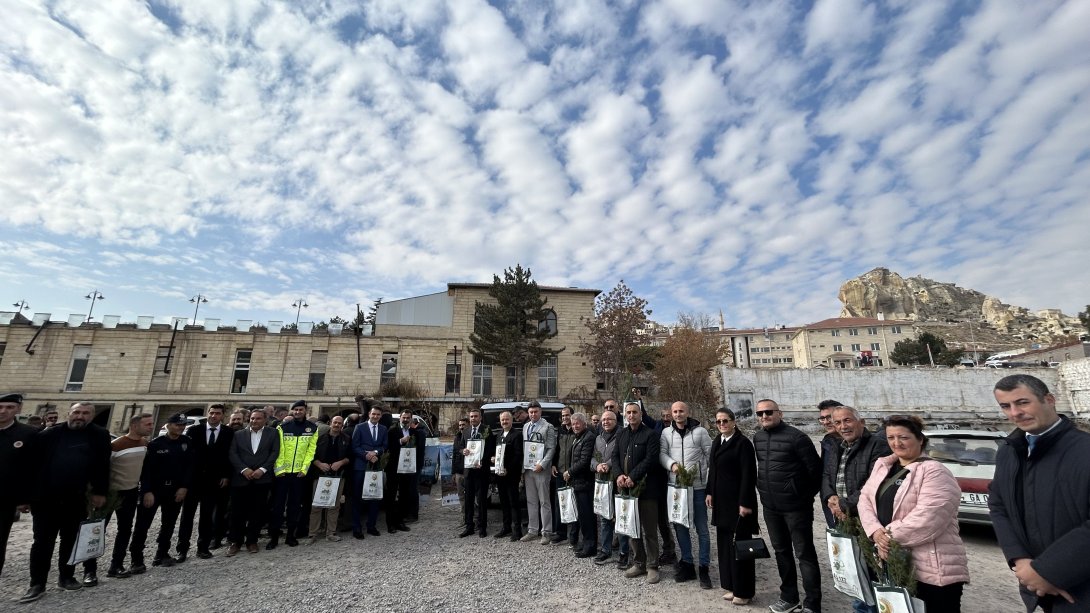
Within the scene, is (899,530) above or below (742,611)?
above

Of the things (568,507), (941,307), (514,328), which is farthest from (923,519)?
(941,307)

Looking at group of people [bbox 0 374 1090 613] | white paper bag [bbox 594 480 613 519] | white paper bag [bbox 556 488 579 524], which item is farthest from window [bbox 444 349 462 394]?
white paper bag [bbox 594 480 613 519]

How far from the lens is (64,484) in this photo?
190 inches

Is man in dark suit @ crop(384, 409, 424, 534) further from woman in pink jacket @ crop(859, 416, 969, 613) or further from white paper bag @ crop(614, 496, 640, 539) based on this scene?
woman in pink jacket @ crop(859, 416, 969, 613)

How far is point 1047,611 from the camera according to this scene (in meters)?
2.32

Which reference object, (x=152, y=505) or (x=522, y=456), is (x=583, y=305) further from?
(x=152, y=505)

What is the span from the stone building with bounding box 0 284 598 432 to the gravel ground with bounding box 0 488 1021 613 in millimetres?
20277

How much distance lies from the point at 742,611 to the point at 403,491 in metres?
5.52

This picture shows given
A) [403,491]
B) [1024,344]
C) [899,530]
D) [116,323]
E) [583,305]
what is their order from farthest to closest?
[1024,344] → [583,305] → [116,323] → [403,491] → [899,530]

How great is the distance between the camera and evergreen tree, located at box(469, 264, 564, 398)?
1043 inches

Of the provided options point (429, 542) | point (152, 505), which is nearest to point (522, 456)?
point (429, 542)

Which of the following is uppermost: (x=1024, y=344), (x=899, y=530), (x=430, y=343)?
(x=1024, y=344)

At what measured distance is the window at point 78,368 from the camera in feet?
81.7

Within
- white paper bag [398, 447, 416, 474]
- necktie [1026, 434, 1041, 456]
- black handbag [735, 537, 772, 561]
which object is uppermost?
necktie [1026, 434, 1041, 456]
